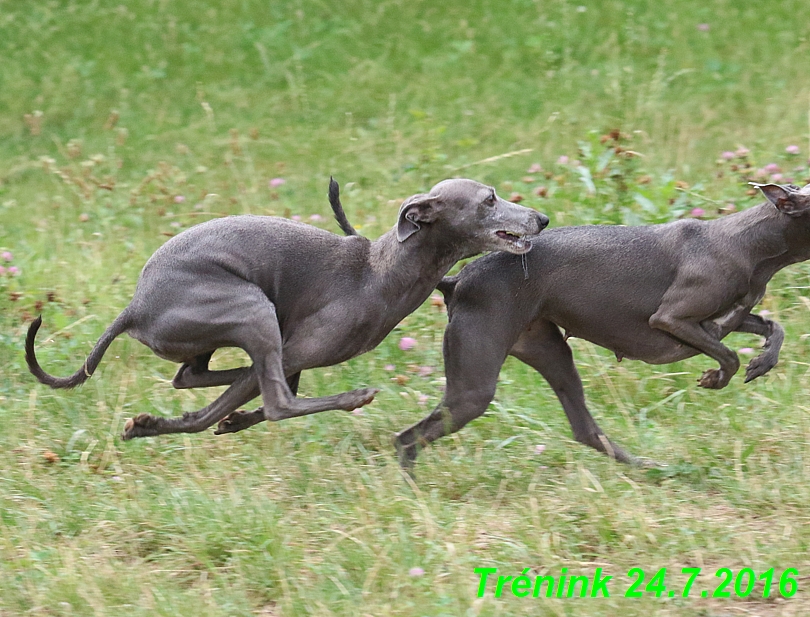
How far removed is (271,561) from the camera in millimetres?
4258

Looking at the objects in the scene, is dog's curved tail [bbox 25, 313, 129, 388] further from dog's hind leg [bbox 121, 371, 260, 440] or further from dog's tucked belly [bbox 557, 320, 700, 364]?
dog's tucked belly [bbox 557, 320, 700, 364]

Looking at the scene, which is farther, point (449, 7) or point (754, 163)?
point (449, 7)

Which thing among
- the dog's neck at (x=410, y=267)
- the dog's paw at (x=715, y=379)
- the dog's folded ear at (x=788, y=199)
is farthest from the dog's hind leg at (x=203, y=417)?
the dog's folded ear at (x=788, y=199)

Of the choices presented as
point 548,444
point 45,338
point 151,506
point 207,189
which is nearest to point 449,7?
point 207,189

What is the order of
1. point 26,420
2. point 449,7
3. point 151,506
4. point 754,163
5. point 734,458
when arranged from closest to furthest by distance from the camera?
point 151,506
point 734,458
point 26,420
point 754,163
point 449,7

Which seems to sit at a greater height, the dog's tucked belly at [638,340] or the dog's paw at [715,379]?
the dog's tucked belly at [638,340]

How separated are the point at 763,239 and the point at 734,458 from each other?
0.96 m

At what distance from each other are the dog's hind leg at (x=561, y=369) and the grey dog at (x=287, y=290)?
2.03ft

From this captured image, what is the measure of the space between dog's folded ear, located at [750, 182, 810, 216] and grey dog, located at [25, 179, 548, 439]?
0.93 meters

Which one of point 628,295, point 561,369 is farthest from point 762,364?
point 561,369

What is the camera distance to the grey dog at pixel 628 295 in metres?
5.10

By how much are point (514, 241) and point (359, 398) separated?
93 centimetres

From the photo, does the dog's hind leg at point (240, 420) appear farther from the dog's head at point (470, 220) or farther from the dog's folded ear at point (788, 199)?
the dog's folded ear at point (788, 199)

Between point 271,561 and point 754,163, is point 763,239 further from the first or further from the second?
point 754,163
